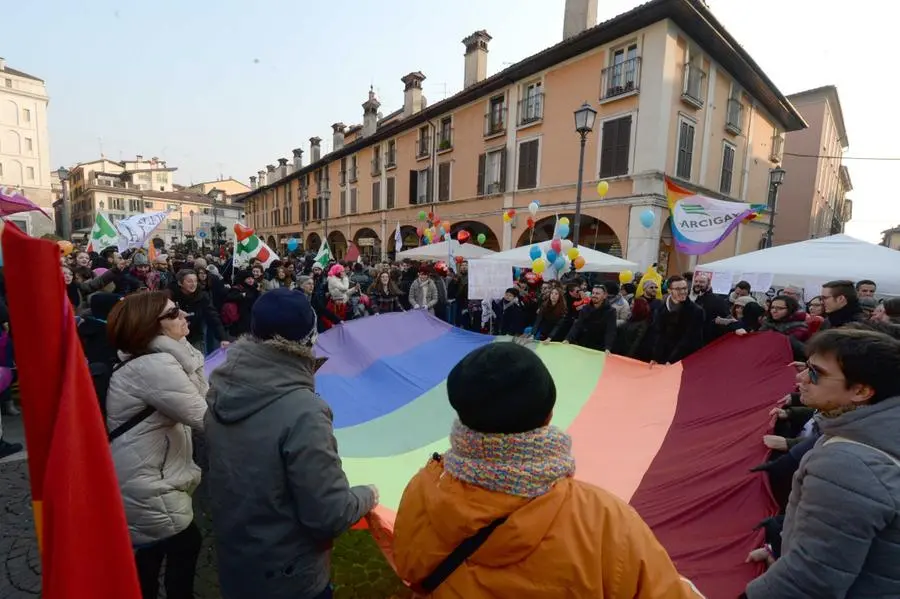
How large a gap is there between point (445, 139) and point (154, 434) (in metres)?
22.8

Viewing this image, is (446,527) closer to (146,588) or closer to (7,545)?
(146,588)

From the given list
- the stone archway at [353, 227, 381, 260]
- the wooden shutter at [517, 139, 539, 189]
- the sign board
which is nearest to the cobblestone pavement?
the sign board

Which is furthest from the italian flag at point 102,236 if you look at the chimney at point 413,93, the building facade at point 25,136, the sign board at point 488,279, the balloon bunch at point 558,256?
the building facade at point 25,136

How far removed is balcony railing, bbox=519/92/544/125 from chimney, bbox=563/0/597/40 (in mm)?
2641

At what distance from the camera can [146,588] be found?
221 cm

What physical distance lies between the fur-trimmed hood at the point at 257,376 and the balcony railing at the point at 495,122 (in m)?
19.6

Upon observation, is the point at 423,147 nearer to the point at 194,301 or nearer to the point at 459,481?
the point at 194,301

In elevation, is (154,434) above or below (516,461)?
below

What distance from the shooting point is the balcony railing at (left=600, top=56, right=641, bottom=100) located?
1479 centimetres

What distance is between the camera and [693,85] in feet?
50.6

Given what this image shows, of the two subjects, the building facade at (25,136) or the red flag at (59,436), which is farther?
the building facade at (25,136)

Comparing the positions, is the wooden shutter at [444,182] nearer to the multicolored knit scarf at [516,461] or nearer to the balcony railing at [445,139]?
the balcony railing at [445,139]

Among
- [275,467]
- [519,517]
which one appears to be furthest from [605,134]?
[519,517]

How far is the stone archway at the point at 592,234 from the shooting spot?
55.2 feet
